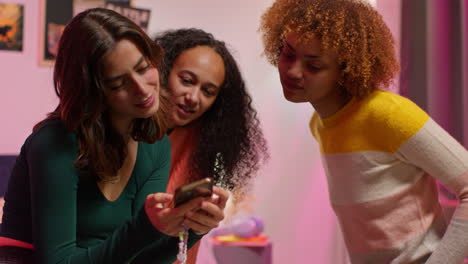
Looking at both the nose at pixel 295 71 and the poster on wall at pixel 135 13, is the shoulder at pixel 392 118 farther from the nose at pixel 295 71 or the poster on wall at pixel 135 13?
the poster on wall at pixel 135 13

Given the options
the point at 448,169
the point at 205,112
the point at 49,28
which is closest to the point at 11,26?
the point at 49,28

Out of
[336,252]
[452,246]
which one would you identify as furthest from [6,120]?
[452,246]

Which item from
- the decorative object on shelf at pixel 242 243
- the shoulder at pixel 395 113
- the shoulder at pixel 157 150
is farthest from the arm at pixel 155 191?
the decorative object on shelf at pixel 242 243

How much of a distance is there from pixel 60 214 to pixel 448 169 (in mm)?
942

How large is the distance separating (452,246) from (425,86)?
4.91 feet

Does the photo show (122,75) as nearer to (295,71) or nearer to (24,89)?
(295,71)

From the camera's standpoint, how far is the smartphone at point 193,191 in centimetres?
99

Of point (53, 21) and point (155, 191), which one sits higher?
point (53, 21)

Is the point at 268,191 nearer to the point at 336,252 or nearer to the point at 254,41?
the point at 336,252

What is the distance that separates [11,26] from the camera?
2947mm

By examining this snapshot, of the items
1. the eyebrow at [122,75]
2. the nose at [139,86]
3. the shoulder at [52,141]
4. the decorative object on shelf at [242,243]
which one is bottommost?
the decorative object on shelf at [242,243]

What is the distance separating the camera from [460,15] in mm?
2523

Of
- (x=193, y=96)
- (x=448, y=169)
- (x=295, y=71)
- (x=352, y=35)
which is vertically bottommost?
(x=448, y=169)

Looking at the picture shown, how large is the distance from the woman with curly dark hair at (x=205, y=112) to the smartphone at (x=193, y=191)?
0.76 metres
